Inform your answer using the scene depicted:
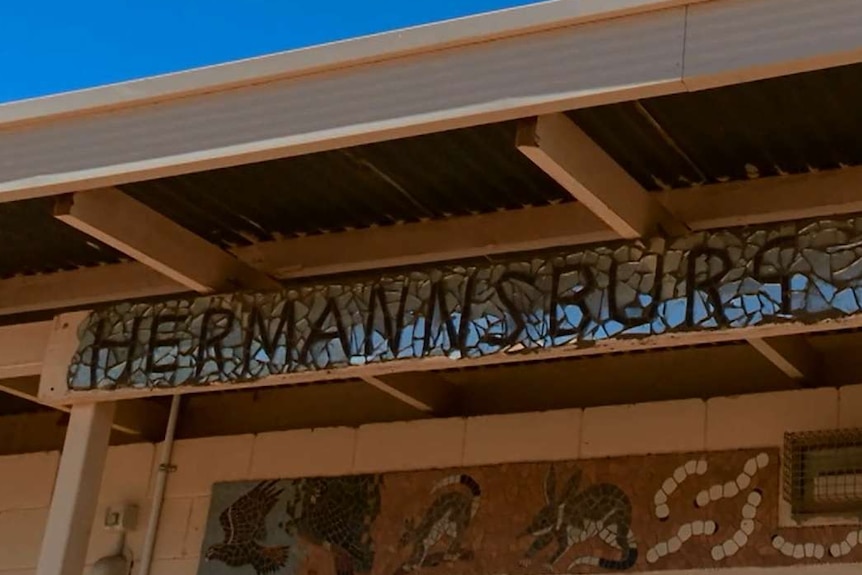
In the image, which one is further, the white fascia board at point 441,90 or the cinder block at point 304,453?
the cinder block at point 304,453

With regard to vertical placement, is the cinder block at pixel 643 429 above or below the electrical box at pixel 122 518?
above

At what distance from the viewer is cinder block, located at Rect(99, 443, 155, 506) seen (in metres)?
6.22

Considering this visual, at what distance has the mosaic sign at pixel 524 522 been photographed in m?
4.92

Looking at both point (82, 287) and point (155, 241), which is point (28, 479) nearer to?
point (82, 287)

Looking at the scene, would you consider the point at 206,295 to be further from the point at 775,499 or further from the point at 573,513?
the point at 775,499

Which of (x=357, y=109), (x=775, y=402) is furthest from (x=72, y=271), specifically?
(x=775, y=402)

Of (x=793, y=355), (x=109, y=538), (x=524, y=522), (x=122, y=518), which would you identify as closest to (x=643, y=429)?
(x=524, y=522)

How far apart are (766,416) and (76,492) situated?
222 cm

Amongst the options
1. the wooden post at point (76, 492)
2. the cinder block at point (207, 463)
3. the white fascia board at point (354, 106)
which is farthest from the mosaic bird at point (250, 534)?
the white fascia board at point (354, 106)

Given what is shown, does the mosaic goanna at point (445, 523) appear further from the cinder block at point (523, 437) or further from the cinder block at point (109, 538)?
the cinder block at point (109, 538)

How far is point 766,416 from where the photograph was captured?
5.04 meters

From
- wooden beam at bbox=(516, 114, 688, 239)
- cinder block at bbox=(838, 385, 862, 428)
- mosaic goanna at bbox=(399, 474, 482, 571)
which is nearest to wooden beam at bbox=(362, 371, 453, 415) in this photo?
mosaic goanna at bbox=(399, 474, 482, 571)

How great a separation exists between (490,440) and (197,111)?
70.7 inches

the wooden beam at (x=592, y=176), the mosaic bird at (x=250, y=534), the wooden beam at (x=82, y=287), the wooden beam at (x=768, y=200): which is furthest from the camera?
the mosaic bird at (x=250, y=534)
